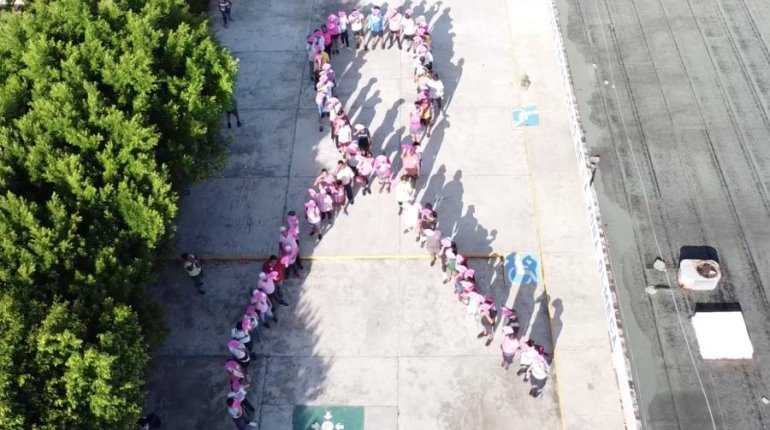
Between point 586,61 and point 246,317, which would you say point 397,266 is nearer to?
point 246,317

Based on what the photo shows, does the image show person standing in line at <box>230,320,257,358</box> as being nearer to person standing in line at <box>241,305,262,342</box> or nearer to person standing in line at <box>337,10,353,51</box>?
person standing in line at <box>241,305,262,342</box>

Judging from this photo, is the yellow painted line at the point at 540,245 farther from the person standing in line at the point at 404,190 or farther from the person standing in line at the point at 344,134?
the person standing in line at the point at 344,134

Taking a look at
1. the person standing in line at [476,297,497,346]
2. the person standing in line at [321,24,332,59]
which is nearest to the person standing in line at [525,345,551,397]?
the person standing in line at [476,297,497,346]

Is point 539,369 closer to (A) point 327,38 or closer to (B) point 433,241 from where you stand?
(B) point 433,241

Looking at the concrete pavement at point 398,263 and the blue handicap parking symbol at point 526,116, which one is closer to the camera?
the concrete pavement at point 398,263

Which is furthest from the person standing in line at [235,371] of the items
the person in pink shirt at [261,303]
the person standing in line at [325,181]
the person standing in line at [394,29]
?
the person standing in line at [394,29]

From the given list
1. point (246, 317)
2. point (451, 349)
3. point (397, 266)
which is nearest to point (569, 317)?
point (451, 349)
